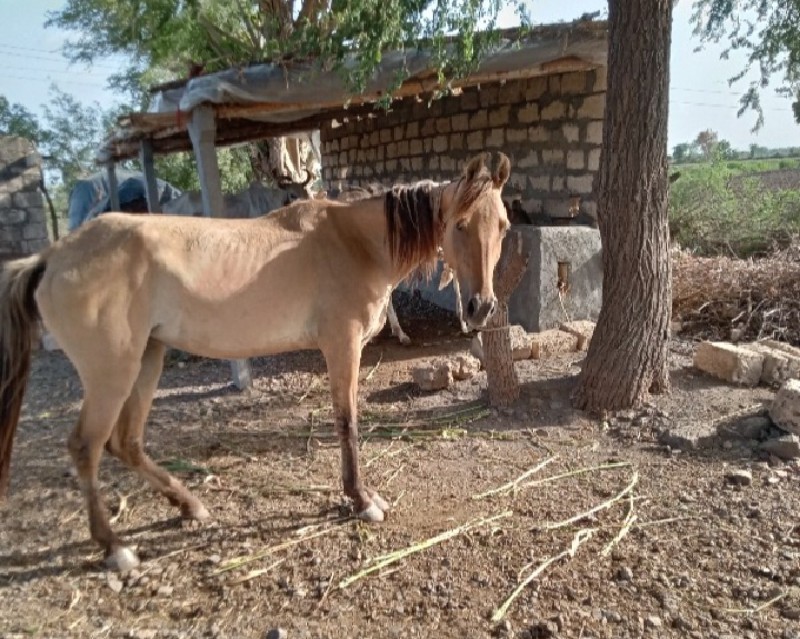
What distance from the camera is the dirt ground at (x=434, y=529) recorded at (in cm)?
237

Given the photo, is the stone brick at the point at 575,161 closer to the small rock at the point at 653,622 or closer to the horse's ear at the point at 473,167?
the horse's ear at the point at 473,167

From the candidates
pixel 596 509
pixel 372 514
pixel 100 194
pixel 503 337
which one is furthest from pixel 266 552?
pixel 100 194

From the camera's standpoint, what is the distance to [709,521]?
293 centimetres

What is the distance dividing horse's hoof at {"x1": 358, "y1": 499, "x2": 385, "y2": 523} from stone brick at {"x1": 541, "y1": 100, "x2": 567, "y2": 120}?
4.73m

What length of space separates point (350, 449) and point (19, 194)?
712cm

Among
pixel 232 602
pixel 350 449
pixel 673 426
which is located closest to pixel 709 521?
pixel 673 426

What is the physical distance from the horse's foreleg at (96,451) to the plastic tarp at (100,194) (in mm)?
10686

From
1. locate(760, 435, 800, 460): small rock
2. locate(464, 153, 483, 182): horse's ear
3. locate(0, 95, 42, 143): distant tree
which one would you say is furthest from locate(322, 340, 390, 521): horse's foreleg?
locate(0, 95, 42, 143): distant tree

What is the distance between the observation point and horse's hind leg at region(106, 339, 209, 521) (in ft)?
10.3

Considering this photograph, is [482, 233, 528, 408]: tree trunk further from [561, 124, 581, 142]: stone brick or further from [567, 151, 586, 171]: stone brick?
[561, 124, 581, 142]: stone brick

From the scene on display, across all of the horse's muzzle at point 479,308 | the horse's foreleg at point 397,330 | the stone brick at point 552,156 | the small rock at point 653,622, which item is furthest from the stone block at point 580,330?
the small rock at point 653,622

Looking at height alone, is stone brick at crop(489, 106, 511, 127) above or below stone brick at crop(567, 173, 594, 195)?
above

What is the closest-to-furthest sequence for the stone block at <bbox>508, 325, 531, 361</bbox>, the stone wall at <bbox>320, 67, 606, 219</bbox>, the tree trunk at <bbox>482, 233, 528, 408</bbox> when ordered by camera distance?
the tree trunk at <bbox>482, 233, 528, 408</bbox>, the stone block at <bbox>508, 325, 531, 361</bbox>, the stone wall at <bbox>320, 67, 606, 219</bbox>

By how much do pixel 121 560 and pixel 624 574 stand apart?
7.61ft
